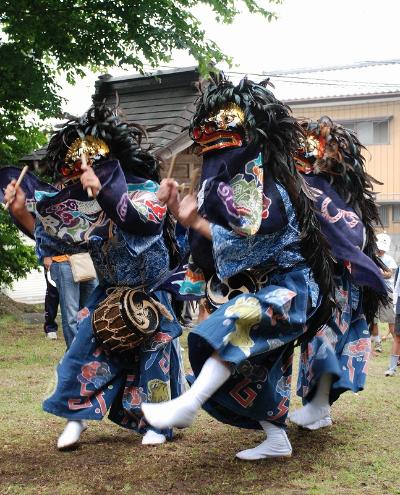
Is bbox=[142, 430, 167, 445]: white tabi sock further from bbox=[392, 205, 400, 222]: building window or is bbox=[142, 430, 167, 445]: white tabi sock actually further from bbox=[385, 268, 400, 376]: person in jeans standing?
bbox=[392, 205, 400, 222]: building window

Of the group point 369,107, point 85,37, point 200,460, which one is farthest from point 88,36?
point 369,107

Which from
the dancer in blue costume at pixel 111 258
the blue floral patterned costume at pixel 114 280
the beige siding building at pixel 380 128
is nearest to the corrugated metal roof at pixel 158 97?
the dancer in blue costume at pixel 111 258

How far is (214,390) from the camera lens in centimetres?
378

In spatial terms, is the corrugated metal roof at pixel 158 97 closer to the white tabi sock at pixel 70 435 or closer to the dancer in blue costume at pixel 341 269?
the dancer in blue costume at pixel 341 269

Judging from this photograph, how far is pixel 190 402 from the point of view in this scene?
368 centimetres

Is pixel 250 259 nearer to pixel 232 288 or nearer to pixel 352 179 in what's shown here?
pixel 232 288

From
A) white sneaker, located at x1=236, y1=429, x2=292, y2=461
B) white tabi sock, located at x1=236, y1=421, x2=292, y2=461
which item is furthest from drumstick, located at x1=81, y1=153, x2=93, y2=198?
white sneaker, located at x1=236, y1=429, x2=292, y2=461

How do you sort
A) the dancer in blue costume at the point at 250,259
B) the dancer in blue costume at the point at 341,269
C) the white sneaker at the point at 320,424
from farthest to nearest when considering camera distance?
1. the white sneaker at the point at 320,424
2. the dancer in blue costume at the point at 341,269
3. the dancer in blue costume at the point at 250,259

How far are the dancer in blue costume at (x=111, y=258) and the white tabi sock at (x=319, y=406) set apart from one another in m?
0.86

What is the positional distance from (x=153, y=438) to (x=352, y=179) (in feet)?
7.20

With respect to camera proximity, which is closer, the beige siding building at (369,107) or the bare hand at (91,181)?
the bare hand at (91,181)

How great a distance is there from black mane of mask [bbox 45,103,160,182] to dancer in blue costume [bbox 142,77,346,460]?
0.70m

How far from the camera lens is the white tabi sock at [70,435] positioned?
14.9ft

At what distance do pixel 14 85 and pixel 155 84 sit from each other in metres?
3.06
